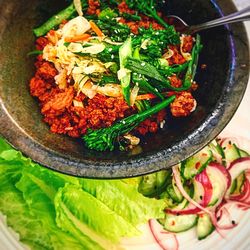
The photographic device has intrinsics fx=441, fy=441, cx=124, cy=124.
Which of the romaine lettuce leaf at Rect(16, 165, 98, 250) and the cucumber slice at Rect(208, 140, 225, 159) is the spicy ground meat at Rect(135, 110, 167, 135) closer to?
the cucumber slice at Rect(208, 140, 225, 159)

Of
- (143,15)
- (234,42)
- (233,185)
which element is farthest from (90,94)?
(233,185)

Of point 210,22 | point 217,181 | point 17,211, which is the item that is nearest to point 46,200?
point 17,211

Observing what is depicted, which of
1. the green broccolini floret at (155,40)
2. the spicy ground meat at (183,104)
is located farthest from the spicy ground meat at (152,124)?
the green broccolini floret at (155,40)

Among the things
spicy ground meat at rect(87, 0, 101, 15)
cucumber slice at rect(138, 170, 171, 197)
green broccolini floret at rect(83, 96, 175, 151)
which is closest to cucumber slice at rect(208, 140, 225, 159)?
cucumber slice at rect(138, 170, 171, 197)

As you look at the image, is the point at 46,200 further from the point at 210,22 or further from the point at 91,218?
the point at 210,22

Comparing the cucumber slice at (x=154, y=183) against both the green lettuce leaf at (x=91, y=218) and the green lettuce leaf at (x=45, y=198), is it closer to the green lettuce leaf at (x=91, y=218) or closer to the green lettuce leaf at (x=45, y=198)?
the green lettuce leaf at (x=91, y=218)

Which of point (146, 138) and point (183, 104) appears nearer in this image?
point (183, 104)
